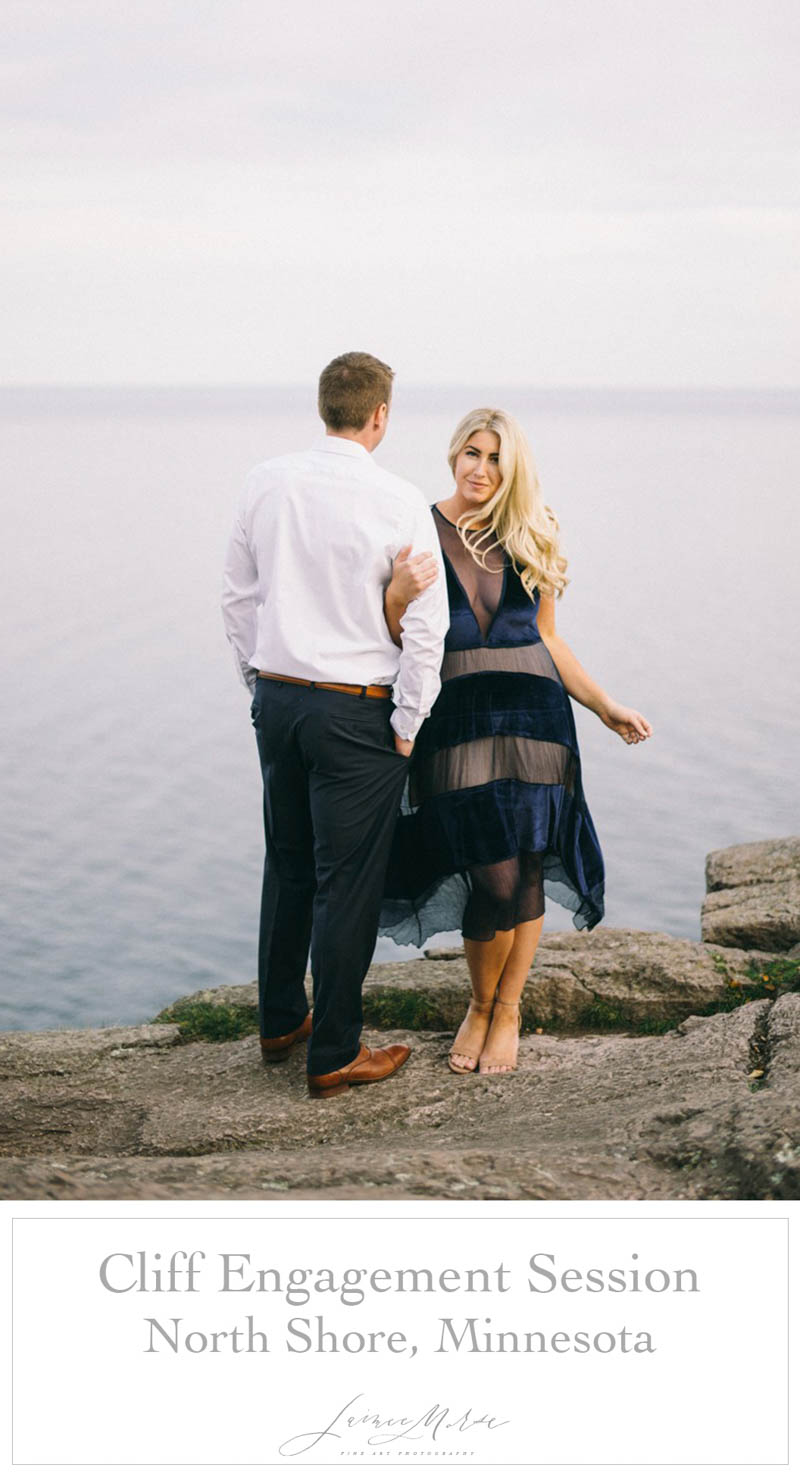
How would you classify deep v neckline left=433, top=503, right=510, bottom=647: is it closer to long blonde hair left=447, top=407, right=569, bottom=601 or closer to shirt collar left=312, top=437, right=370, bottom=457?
long blonde hair left=447, top=407, right=569, bottom=601

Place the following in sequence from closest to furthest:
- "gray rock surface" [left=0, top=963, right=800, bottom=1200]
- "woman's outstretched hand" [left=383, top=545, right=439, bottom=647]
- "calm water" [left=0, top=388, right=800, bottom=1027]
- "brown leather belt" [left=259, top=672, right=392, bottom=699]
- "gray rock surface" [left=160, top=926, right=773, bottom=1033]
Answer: "gray rock surface" [left=0, top=963, right=800, bottom=1200], "woman's outstretched hand" [left=383, top=545, right=439, bottom=647], "brown leather belt" [left=259, top=672, right=392, bottom=699], "gray rock surface" [left=160, top=926, right=773, bottom=1033], "calm water" [left=0, top=388, right=800, bottom=1027]

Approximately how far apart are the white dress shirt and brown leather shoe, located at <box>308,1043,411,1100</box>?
37.5 inches

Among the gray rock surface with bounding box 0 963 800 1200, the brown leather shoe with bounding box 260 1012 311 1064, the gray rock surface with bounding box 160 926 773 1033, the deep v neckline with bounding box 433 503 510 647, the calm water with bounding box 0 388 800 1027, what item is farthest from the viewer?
the calm water with bounding box 0 388 800 1027

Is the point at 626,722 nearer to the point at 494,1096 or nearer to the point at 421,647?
the point at 421,647

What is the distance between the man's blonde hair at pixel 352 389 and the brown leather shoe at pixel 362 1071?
67.8 inches

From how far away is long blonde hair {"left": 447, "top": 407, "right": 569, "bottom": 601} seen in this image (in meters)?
3.63

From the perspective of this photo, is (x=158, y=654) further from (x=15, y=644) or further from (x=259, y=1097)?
(x=259, y=1097)

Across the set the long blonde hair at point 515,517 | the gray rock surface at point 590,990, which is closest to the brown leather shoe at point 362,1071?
the gray rock surface at point 590,990

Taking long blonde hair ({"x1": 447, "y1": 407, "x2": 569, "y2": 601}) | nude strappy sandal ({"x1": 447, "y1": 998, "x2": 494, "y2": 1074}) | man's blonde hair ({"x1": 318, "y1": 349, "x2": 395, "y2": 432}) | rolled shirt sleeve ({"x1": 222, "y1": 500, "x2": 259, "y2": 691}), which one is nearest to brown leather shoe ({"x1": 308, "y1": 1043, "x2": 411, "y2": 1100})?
nude strappy sandal ({"x1": 447, "y1": 998, "x2": 494, "y2": 1074})

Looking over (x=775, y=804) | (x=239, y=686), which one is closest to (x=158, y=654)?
(x=239, y=686)

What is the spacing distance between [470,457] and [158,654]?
19.6 meters

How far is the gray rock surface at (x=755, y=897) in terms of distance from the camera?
4.92 meters
